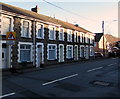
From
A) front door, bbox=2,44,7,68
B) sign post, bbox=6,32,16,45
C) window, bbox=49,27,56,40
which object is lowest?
front door, bbox=2,44,7,68

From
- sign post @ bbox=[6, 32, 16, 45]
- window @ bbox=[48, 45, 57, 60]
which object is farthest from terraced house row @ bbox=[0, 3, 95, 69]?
sign post @ bbox=[6, 32, 16, 45]

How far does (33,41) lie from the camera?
17609mm

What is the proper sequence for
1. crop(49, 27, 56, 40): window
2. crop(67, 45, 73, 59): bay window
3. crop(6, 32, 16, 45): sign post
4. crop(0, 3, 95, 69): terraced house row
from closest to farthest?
crop(6, 32, 16, 45): sign post → crop(0, 3, 95, 69): terraced house row → crop(49, 27, 56, 40): window → crop(67, 45, 73, 59): bay window

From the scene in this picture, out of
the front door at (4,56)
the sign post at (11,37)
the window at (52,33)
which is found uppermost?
the window at (52,33)

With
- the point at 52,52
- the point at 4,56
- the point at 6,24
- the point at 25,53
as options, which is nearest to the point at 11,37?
the point at 4,56

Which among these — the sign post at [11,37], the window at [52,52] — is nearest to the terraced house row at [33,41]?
the window at [52,52]

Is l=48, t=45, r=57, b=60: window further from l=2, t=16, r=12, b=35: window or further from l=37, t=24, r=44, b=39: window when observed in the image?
l=2, t=16, r=12, b=35: window

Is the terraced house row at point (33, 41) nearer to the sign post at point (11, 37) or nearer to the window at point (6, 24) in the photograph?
the window at point (6, 24)

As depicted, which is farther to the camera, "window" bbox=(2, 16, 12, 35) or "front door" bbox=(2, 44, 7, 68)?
"window" bbox=(2, 16, 12, 35)

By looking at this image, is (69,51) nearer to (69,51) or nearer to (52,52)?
(69,51)

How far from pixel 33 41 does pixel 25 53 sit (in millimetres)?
1825

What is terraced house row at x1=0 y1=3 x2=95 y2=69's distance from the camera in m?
14.8

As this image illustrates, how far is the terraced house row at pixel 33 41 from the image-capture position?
14.8m

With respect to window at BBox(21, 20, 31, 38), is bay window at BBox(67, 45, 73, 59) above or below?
below
